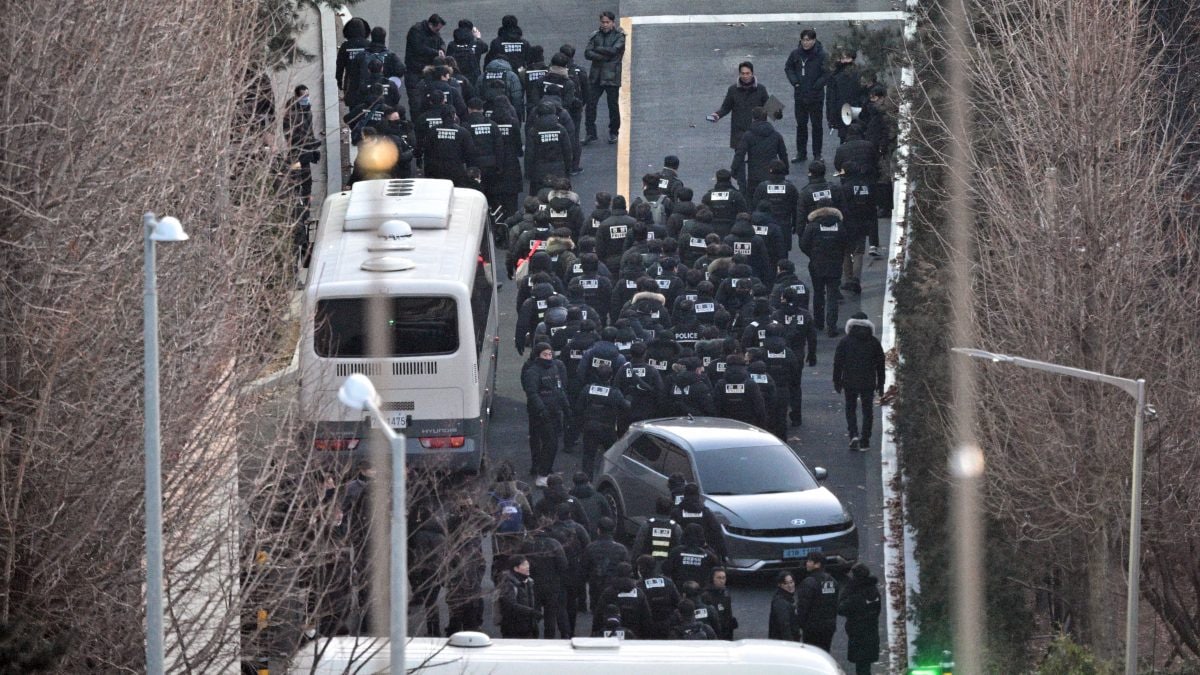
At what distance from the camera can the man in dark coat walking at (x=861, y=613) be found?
19.0m

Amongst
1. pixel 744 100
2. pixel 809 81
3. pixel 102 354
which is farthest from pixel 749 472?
pixel 809 81

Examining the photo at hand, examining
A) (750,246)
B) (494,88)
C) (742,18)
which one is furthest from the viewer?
(742,18)

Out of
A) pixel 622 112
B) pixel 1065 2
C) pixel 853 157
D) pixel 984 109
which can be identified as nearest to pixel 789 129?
pixel 622 112

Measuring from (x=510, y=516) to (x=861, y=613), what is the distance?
3348 mm

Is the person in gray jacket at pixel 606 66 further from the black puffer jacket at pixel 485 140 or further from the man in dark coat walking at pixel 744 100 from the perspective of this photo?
the black puffer jacket at pixel 485 140

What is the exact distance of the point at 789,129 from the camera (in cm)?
3434

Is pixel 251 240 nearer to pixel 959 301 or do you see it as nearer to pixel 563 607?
Result: pixel 563 607

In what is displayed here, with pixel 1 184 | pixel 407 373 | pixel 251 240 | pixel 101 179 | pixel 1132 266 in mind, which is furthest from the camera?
pixel 407 373

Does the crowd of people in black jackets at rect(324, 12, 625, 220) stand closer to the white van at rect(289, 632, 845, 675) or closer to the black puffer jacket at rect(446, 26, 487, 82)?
the black puffer jacket at rect(446, 26, 487, 82)

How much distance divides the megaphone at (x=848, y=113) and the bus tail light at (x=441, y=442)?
34.3 feet

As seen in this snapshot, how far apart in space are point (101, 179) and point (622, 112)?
1876 cm

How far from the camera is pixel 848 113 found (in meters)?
31.0

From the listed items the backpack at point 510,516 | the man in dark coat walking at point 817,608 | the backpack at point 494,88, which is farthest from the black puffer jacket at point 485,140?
A: the man in dark coat walking at point 817,608

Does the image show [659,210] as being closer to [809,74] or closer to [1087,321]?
[809,74]
